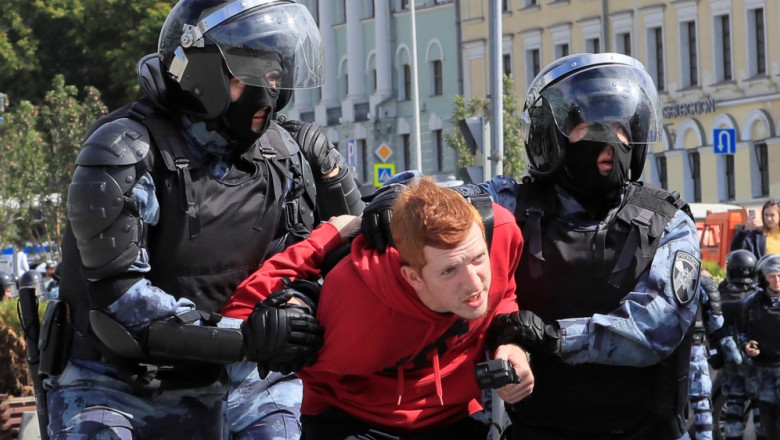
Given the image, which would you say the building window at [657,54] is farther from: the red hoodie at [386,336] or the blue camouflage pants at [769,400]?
the red hoodie at [386,336]

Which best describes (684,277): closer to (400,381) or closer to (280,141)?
(400,381)

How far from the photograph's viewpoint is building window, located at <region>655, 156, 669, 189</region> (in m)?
45.3

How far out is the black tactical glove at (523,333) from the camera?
427cm

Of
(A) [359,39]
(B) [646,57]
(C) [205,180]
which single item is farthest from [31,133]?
(C) [205,180]

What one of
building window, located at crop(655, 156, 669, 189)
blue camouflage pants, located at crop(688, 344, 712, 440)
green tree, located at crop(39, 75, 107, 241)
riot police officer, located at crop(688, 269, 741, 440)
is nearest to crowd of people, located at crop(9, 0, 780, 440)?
riot police officer, located at crop(688, 269, 741, 440)

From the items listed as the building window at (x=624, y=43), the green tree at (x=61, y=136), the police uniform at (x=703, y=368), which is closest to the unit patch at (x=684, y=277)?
the police uniform at (x=703, y=368)

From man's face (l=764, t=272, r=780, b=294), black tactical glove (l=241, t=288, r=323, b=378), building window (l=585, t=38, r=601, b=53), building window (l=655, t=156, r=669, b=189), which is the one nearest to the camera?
black tactical glove (l=241, t=288, r=323, b=378)

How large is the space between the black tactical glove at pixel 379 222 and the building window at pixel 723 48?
39.4m

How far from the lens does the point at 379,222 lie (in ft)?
13.9

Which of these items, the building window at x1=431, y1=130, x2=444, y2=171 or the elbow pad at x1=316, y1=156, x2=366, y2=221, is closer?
the elbow pad at x1=316, y1=156, x2=366, y2=221

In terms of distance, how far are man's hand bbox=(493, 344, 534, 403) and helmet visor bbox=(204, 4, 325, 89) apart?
1.11 metres

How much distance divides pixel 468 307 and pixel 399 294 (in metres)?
0.17

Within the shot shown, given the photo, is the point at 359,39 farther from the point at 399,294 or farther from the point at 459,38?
the point at 399,294

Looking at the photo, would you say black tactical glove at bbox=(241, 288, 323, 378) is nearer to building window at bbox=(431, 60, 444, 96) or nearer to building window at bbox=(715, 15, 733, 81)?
building window at bbox=(715, 15, 733, 81)
